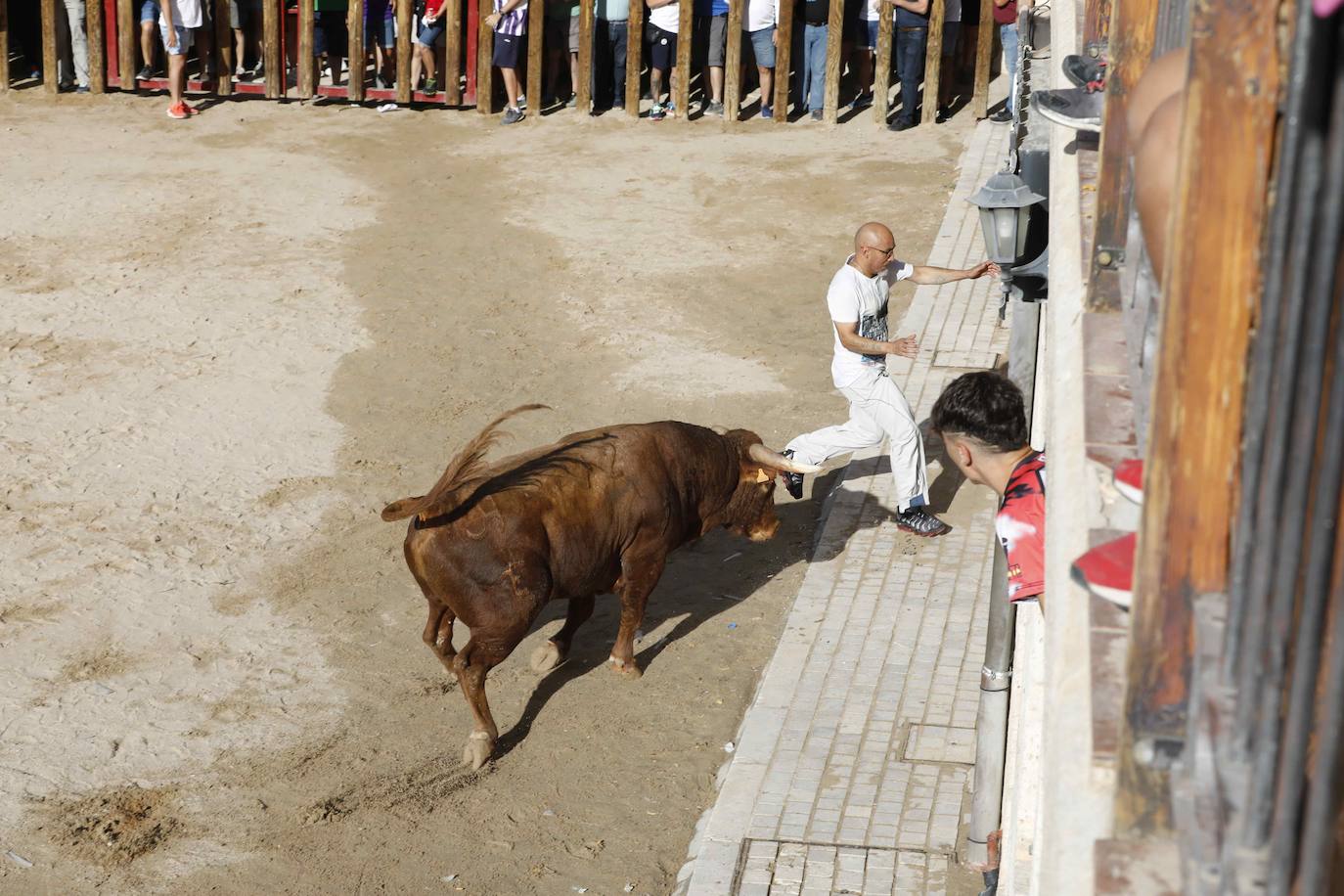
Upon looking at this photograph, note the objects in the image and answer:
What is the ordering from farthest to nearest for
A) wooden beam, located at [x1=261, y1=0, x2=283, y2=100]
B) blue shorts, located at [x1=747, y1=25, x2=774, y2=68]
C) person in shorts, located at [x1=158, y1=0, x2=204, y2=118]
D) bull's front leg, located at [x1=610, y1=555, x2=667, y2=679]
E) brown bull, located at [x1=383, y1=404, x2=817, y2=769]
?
1. wooden beam, located at [x1=261, y1=0, x2=283, y2=100]
2. person in shorts, located at [x1=158, y1=0, x2=204, y2=118]
3. blue shorts, located at [x1=747, y1=25, x2=774, y2=68]
4. bull's front leg, located at [x1=610, y1=555, x2=667, y2=679]
5. brown bull, located at [x1=383, y1=404, x2=817, y2=769]

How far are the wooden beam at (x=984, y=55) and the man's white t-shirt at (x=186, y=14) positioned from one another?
8872 millimetres

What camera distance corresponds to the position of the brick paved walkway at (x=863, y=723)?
627cm

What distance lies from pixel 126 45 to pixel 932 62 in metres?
9.48

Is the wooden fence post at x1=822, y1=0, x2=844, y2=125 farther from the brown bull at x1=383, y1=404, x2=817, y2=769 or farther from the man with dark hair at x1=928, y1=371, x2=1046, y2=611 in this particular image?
the man with dark hair at x1=928, y1=371, x2=1046, y2=611

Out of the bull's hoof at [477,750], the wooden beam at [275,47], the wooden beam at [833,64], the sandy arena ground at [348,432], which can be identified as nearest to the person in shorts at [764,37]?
the wooden beam at [833,64]

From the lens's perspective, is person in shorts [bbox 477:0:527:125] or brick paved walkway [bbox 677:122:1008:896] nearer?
brick paved walkway [bbox 677:122:1008:896]

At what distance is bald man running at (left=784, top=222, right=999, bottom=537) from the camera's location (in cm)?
880

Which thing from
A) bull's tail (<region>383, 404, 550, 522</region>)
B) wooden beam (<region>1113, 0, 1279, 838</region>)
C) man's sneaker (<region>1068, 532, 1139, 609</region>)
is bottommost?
bull's tail (<region>383, 404, 550, 522</region>)

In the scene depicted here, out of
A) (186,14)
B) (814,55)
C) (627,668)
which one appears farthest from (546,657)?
(186,14)

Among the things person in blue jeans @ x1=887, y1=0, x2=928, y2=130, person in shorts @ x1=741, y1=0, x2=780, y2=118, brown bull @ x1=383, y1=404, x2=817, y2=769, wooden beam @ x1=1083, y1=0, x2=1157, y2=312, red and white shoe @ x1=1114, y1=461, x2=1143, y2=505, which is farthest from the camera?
person in shorts @ x1=741, y1=0, x2=780, y2=118

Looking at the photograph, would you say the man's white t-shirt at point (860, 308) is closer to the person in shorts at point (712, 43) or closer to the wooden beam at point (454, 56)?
the person in shorts at point (712, 43)

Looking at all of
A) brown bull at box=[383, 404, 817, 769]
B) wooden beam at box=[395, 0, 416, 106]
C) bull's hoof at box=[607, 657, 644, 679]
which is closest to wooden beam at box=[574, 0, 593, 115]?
wooden beam at box=[395, 0, 416, 106]

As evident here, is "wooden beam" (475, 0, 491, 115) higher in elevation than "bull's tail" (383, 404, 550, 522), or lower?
higher

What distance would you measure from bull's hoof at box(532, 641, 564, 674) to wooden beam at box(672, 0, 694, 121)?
1078 cm
